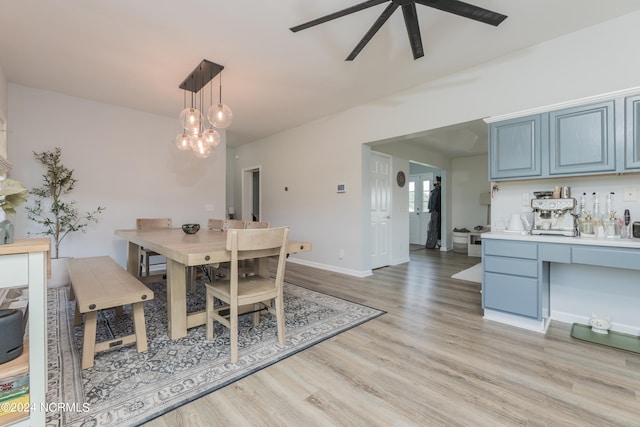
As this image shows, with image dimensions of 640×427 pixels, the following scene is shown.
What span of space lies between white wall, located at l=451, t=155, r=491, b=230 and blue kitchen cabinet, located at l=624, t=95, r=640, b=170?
187 inches

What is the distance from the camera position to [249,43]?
2627 mm

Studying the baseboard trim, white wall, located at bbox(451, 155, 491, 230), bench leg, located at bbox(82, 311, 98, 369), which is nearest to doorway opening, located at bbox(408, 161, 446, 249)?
white wall, located at bbox(451, 155, 491, 230)

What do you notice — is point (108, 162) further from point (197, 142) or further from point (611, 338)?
point (611, 338)

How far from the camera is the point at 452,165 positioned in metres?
7.23

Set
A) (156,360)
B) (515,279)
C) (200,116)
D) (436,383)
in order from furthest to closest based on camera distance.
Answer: (200,116) → (515,279) → (156,360) → (436,383)

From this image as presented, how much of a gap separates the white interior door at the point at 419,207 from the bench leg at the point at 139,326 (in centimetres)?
718

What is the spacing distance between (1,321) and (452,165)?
7.88 meters

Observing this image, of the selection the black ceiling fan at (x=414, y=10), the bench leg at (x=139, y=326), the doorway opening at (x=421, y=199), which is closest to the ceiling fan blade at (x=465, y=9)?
the black ceiling fan at (x=414, y=10)

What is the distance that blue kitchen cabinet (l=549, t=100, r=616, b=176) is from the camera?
2.20m

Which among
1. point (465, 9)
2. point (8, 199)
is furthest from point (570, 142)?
point (8, 199)

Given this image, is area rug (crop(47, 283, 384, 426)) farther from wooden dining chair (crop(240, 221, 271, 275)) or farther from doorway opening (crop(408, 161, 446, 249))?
doorway opening (crop(408, 161, 446, 249))

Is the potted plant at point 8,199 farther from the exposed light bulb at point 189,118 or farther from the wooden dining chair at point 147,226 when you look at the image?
the wooden dining chair at point 147,226

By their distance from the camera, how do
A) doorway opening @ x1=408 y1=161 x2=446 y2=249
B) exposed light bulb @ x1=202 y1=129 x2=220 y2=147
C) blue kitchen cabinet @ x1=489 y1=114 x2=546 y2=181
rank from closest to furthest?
blue kitchen cabinet @ x1=489 y1=114 x2=546 y2=181
exposed light bulb @ x1=202 y1=129 x2=220 y2=147
doorway opening @ x1=408 y1=161 x2=446 y2=249

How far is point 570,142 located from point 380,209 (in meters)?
2.90
